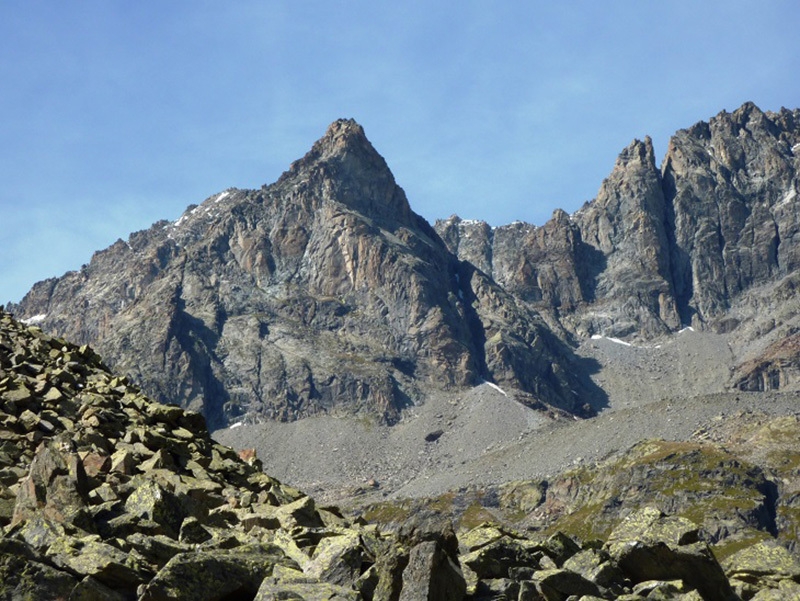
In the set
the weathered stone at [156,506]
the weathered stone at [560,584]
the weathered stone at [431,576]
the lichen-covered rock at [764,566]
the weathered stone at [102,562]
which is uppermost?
the weathered stone at [156,506]

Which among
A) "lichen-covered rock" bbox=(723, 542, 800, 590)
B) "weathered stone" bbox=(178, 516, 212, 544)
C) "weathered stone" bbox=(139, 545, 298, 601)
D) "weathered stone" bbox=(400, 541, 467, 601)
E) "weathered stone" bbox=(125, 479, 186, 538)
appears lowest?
"lichen-covered rock" bbox=(723, 542, 800, 590)

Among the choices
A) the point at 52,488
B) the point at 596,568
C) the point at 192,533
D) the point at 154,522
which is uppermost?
the point at 52,488

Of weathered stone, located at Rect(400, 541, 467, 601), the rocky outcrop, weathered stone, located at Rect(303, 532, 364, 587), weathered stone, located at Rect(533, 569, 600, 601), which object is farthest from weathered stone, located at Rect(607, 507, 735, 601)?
weathered stone, located at Rect(303, 532, 364, 587)

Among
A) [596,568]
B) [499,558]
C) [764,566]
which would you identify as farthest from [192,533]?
[764,566]

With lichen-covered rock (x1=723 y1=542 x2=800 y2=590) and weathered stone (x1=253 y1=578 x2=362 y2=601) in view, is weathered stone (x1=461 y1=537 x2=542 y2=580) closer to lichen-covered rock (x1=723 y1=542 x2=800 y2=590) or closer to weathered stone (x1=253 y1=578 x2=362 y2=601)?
weathered stone (x1=253 y1=578 x2=362 y2=601)

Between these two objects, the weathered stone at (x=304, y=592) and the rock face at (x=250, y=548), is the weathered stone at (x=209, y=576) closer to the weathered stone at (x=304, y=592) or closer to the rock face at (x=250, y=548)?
the rock face at (x=250, y=548)

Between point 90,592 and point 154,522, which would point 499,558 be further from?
point 90,592

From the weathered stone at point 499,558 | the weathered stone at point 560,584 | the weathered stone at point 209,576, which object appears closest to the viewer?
the weathered stone at point 209,576

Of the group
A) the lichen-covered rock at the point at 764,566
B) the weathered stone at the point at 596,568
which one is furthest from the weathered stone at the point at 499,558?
the lichen-covered rock at the point at 764,566

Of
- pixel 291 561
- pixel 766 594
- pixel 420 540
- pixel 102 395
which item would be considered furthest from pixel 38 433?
pixel 766 594

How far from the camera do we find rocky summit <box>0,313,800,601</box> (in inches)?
705

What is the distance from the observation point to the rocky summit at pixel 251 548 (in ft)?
58.7

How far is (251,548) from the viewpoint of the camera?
1978 centimetres

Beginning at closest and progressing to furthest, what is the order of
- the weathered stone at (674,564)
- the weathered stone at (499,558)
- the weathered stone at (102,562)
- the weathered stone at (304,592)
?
1. the weathered stone at (304,592)
2. the weathered stone at (102,562)
3. the weathered stone at (499,558)
4. the weathered stone at (674,564)
